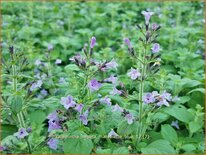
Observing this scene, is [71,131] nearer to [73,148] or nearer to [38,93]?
[73,148]

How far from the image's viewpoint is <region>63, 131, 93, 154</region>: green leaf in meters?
2.40

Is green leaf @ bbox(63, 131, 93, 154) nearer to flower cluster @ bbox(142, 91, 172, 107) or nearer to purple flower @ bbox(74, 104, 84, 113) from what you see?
purple flower @ bbox(74, 104, 84, 113)

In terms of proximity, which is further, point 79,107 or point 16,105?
point 16,105

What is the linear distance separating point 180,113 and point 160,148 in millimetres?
529

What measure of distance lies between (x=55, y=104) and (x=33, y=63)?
1.59 m

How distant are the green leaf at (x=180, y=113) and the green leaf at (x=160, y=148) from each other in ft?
1.29

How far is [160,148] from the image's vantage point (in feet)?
8.14

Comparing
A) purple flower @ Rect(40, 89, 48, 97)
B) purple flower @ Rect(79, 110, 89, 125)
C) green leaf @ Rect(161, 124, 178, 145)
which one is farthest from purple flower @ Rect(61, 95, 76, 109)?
purple flower @ Rect(40, 89, 48, 97)

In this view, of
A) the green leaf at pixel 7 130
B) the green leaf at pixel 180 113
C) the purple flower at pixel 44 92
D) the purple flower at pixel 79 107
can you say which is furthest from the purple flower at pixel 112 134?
the purple flower at pixel 44 92

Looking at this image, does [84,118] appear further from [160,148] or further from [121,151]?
[160,148]

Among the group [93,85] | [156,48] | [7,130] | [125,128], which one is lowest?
[7,130]

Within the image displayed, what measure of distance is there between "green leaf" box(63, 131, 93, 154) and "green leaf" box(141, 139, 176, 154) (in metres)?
0.37

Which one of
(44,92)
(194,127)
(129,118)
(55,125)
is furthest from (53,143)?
(194,127)

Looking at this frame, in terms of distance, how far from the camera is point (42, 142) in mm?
2705
